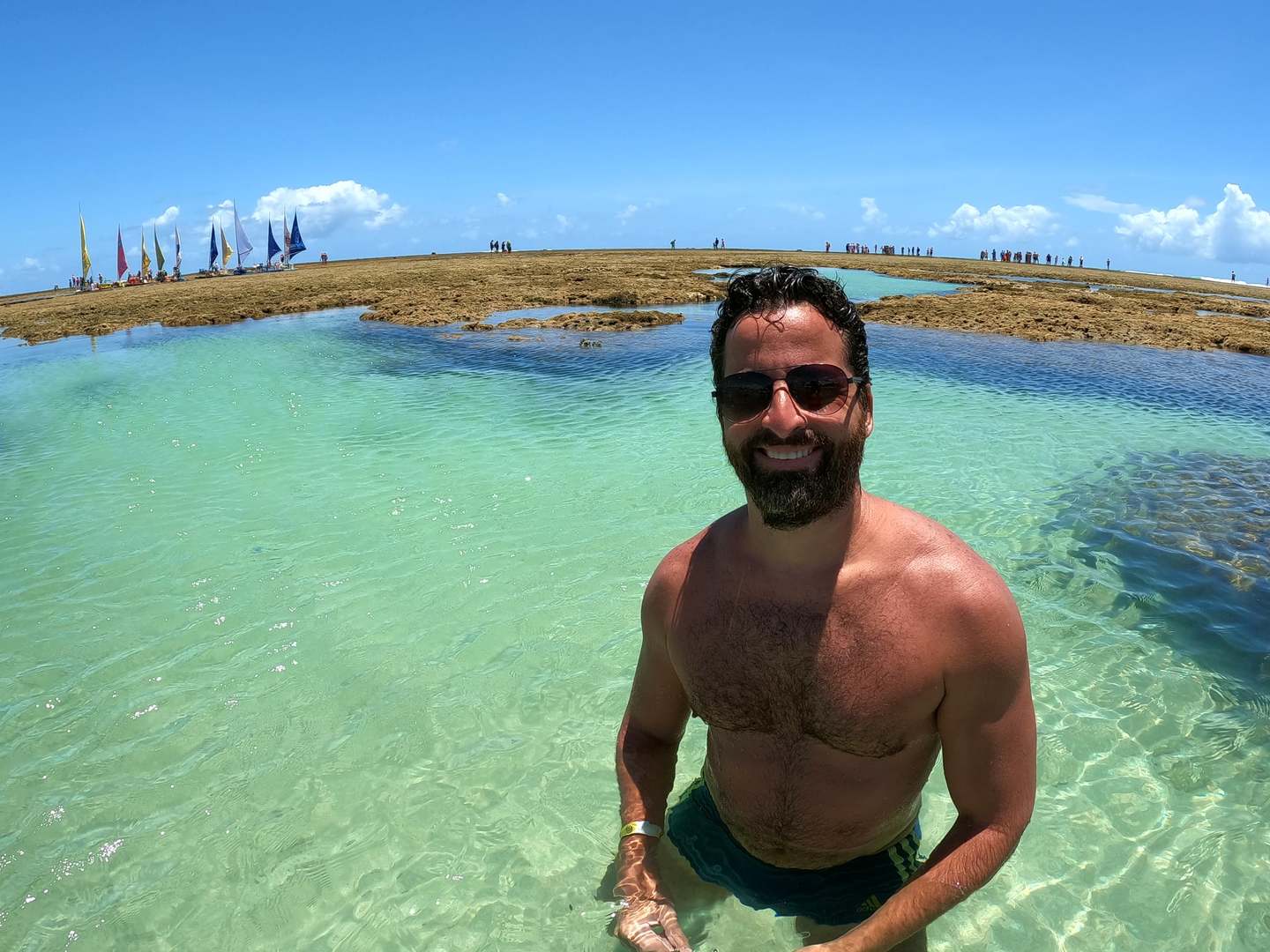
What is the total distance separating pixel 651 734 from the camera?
7.70 ft

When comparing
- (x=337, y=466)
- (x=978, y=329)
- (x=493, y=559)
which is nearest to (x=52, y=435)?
(x=337, y=466)

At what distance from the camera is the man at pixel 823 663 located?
1.75 m

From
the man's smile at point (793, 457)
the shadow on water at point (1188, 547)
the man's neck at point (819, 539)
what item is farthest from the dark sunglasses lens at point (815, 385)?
the shadow on water at point (1188, 547)

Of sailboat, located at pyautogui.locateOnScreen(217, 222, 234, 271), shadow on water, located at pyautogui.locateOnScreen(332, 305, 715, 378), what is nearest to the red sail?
sailboat, located at pyautogui.locateOnScreen(217, 222, 234, 271)

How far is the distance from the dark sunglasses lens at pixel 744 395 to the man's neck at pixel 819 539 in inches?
10.3

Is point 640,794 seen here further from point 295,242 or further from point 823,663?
point 295,242

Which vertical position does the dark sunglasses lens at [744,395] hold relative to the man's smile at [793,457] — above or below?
above

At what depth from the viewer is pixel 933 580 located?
5.88ft

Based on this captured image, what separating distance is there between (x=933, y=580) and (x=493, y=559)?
15.9 ft

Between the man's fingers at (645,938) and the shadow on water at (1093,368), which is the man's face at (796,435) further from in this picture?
the shadow on water at (1093,368)

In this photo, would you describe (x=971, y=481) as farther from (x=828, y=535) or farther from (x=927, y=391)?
(x=828, y=535)

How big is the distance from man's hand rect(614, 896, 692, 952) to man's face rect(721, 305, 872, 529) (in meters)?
1.31

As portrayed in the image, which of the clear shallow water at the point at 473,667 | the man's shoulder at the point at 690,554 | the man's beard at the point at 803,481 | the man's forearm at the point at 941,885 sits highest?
the man's beard at the point at 803,481

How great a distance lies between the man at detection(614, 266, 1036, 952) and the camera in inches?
68.9
